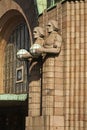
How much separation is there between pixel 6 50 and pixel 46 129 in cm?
1219

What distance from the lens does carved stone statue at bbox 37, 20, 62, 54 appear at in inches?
990

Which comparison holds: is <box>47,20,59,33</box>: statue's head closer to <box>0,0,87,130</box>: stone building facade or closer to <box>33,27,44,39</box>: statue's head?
<box>0,0,87,130</box>: stone building facade

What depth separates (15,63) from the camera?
34.4 meters

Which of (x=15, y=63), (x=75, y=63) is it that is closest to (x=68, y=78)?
(x=75, y=63)

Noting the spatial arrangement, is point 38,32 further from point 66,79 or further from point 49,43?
point 66,79

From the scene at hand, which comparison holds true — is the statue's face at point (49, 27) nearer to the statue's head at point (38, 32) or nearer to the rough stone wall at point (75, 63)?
the rough stone wall at point (75, 63)

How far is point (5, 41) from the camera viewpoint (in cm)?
3612

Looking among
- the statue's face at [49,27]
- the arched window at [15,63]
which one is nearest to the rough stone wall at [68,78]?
the statue's face at [49,27]

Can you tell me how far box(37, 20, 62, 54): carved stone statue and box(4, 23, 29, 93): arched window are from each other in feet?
23.2

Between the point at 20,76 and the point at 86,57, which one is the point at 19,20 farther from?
the point at 86,57

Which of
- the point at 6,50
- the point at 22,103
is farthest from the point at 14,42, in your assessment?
the point at 22,103

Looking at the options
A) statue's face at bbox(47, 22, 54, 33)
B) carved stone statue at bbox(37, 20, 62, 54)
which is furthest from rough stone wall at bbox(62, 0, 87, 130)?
statue's face at bbox(47, 22, 54, 33)

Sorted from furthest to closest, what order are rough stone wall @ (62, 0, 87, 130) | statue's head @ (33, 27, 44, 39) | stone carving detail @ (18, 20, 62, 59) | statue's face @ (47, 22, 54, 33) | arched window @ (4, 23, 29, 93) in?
1. arched window @ (4, 23, 29, 93)
2. statue's head @ (33, 27, 44, 39)
3. statue's face @ (47, 22, 54, 33)
4. stone carving detail @ (18, 20, 62, 59)
5. rough stone wall @ (62, 0, 87, 130)

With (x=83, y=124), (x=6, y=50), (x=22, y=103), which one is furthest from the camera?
(x=6, y=50)
